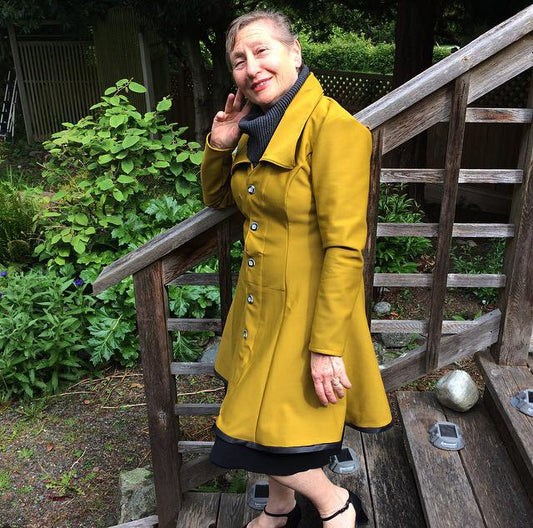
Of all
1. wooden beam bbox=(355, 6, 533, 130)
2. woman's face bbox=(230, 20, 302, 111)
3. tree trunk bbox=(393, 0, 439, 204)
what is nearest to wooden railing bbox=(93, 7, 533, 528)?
wooden beam bbox=(355, 6, 533, 130)

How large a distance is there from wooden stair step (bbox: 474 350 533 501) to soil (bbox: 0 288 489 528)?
125 cm

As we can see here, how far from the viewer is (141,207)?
455cm

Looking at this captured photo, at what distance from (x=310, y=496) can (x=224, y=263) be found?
32.2 inches

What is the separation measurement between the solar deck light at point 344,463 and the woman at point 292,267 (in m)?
0.40

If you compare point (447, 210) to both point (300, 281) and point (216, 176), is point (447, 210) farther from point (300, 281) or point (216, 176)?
point (216, 176)

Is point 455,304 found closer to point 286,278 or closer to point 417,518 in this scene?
point 417,518

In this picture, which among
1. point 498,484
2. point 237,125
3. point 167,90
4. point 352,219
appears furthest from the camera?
point 167,90

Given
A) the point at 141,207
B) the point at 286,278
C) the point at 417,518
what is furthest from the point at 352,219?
the point at 141,207

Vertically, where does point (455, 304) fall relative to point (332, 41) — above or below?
below

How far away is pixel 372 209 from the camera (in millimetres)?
2041

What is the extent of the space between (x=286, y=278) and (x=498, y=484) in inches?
43.7

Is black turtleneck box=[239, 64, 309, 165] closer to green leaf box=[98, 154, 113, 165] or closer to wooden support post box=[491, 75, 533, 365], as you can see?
wooden support post box=[491, 75, 533, 365]

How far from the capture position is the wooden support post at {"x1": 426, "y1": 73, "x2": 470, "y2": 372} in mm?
1958

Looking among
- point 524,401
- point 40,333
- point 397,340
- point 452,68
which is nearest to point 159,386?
point 524,401
